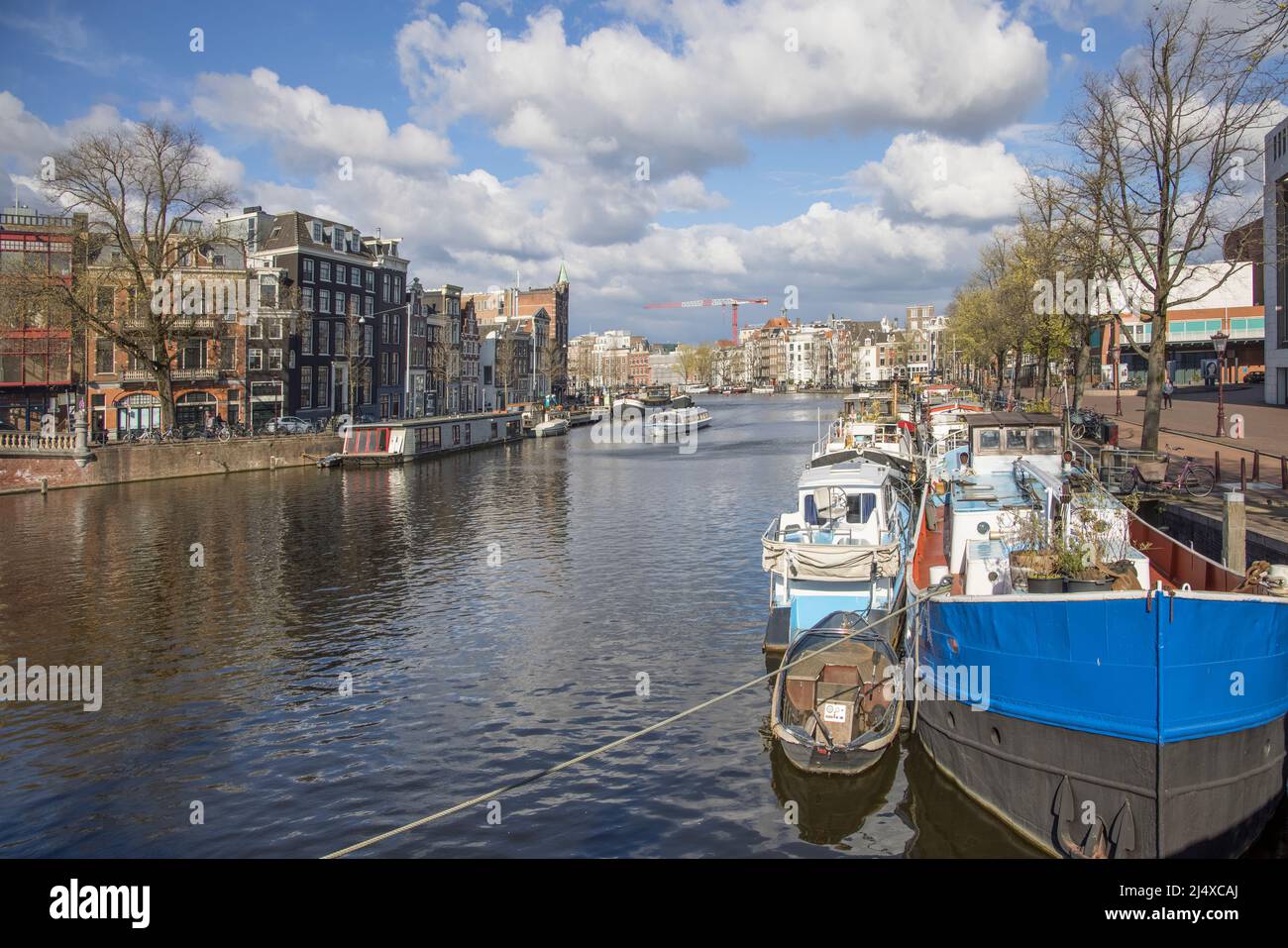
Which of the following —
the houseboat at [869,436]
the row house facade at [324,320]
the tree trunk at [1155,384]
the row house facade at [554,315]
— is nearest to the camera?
the tree trunk at [1155,384]

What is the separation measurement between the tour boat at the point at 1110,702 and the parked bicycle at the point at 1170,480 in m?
13.9

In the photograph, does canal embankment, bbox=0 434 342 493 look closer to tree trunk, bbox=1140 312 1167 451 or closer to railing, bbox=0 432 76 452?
railing, bbox=0 432 76 452

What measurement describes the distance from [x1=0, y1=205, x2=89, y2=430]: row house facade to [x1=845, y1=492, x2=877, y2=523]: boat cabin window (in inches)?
2177

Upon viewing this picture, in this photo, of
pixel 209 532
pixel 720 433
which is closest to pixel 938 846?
pixel 209 532

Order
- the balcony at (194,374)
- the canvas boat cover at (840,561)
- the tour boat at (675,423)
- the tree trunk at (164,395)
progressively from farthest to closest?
the tour boat at (675,423) < the balcony at (194,374) < the tree trunk at (164,395) < the canvas boat cover at (840,561)

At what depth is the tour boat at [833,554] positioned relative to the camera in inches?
813

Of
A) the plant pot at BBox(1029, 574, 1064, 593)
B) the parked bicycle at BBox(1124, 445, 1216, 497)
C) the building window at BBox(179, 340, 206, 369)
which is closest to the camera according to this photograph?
the plant pot at BBox(1029, 574, 1064, 593)

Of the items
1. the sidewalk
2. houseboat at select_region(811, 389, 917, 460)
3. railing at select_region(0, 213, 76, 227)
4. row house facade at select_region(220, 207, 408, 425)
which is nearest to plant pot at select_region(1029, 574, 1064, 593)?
the sidewalk

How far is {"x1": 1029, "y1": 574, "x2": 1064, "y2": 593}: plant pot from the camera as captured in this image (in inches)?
496

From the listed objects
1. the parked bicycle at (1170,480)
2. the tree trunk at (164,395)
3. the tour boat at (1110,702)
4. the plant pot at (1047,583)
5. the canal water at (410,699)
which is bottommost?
the canal water at (410,699)

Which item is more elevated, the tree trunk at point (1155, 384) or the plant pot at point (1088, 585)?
the tree trunk at point (1155, 384)

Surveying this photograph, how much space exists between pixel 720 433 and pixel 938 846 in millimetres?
90138

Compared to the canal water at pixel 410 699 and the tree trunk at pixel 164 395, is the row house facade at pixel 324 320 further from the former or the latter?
the canal water at pixel 410 699
